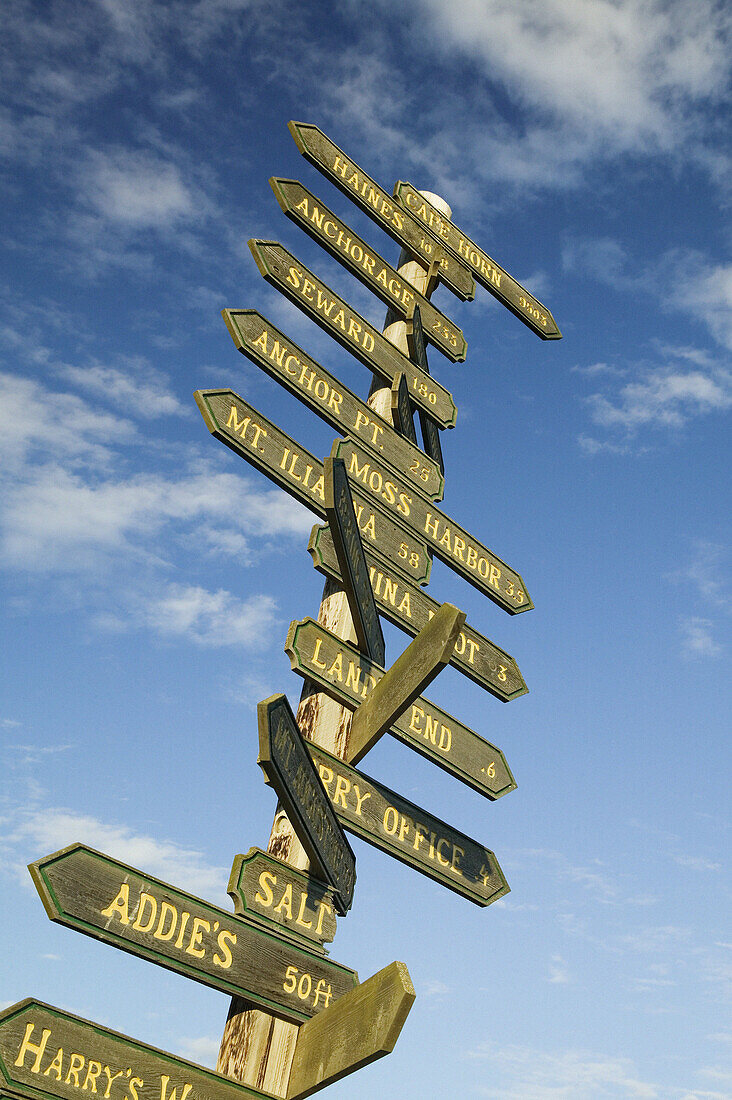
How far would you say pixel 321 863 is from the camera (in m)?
4.32

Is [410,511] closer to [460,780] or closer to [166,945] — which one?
[460,780]

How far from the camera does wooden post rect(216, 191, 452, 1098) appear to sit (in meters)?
4.11

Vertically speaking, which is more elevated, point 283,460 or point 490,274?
point 490,274

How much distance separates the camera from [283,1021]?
13.9ft

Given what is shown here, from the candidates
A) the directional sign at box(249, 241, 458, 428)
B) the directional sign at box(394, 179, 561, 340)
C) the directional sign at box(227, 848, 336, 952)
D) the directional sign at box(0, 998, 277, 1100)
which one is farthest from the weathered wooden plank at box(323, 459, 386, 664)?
the directional sign at box(394, 179, 561, 340)

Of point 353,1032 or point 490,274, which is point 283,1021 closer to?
point 353,1032

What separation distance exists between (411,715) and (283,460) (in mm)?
1769

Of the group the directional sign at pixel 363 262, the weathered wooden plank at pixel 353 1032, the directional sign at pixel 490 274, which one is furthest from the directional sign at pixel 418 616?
the directional sign at pixel 490 274

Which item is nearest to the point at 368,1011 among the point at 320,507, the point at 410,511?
the point at 320,507

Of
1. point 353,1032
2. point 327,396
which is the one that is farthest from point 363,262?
point 353,1032

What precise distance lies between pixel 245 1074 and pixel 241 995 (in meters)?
0.45

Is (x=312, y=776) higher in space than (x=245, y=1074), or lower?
higher

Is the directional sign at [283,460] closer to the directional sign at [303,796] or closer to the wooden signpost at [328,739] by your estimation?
the wooden signpost at [328,739]

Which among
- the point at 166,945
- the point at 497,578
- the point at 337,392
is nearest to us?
the point at 166,945
